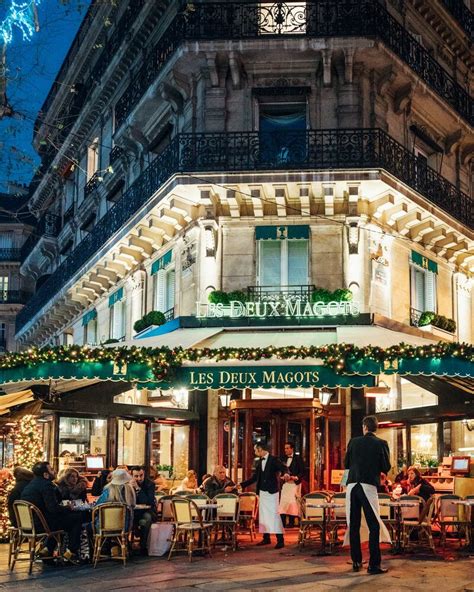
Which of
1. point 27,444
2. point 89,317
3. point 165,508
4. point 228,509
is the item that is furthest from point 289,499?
point 89,317

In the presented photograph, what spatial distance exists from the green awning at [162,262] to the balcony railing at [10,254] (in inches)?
1083

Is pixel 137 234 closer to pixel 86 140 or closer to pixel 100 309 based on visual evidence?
pixel 100 309

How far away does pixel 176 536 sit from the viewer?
440 inches

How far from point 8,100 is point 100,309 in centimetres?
1381

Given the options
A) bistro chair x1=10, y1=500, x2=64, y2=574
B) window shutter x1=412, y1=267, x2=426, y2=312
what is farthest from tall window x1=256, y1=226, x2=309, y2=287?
bistro chair x1=10, y1=500, x2=64, y2=574

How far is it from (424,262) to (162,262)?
5349 mm

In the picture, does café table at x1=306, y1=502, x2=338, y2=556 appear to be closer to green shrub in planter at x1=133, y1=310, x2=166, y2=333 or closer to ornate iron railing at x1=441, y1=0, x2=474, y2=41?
green shrub in planter at x1=133, y1=310, x2=166, y2=333

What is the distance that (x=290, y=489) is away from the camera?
1398 centimetres

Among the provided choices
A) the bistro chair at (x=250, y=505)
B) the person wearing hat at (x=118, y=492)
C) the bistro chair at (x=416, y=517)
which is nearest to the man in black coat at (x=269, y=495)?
the bistro chair at (x=250, y=505)

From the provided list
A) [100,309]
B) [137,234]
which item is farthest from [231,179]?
[100,309]

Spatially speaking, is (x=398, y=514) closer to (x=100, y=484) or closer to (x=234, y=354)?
(x=234, y=354)

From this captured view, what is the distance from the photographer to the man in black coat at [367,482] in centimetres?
936

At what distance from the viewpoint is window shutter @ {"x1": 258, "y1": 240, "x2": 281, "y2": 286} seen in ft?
53.5

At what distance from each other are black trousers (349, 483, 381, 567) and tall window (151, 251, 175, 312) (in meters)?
8.74
